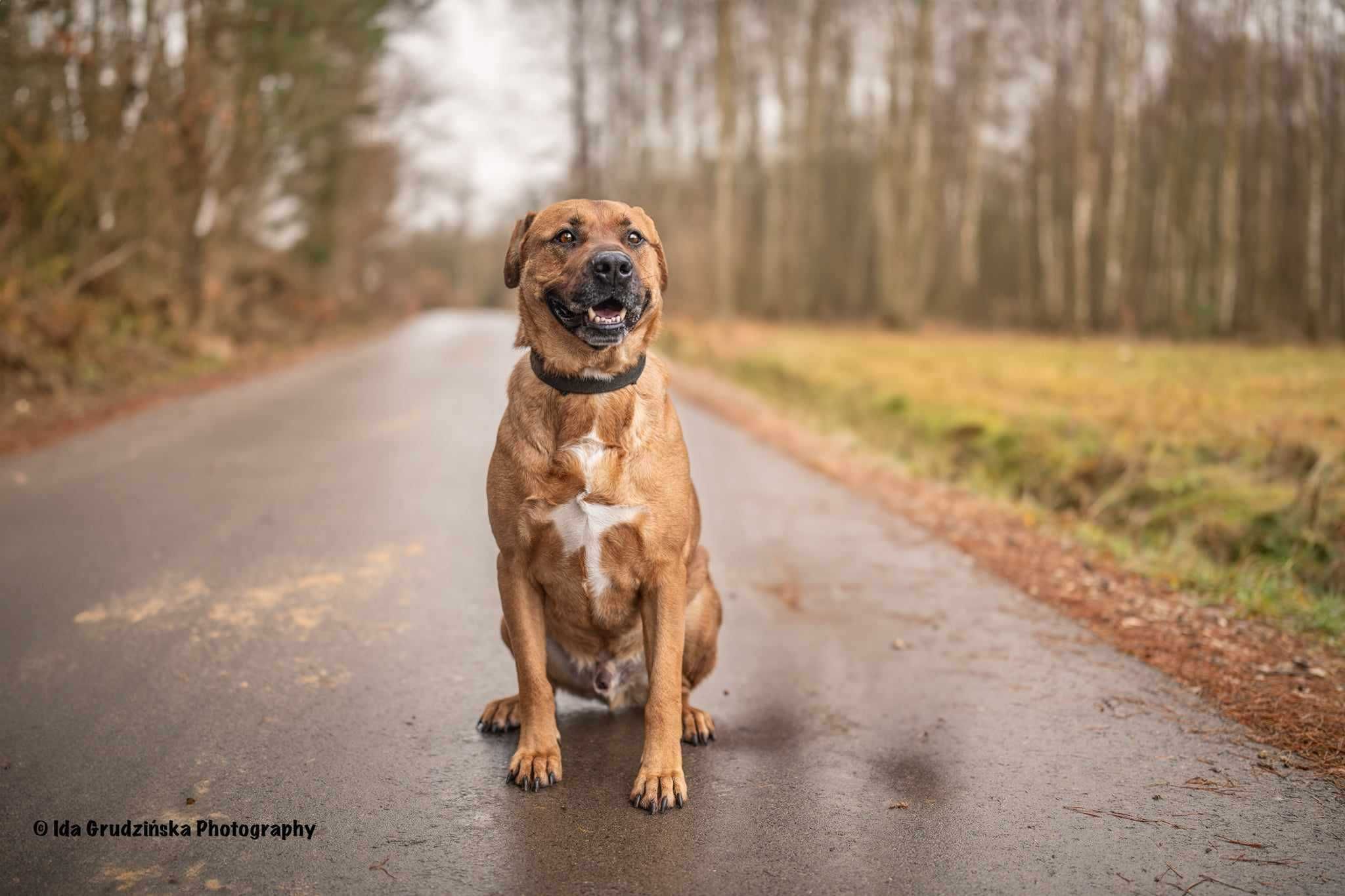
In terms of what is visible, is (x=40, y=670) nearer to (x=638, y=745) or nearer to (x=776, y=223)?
(x=638, y=745)

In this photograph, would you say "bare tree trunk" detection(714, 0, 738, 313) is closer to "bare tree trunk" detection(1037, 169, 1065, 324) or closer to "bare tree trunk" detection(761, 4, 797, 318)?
"bare tree trunk" detection(761, 4, 797, 318)

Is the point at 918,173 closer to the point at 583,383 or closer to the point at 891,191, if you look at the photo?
the point at 891,191

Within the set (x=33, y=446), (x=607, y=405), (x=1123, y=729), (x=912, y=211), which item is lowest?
(x=1123, y=729)

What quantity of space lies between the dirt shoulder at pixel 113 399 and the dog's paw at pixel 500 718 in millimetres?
7716

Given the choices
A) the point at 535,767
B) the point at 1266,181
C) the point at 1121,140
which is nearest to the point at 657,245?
the point at 535,767

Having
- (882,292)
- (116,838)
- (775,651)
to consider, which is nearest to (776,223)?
(882,292)

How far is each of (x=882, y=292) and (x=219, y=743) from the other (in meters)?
27.7

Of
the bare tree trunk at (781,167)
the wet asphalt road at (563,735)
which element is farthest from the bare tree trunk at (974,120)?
the wet asphalt road at (563,735)

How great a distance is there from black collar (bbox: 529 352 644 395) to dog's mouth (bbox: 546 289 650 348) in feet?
0.42

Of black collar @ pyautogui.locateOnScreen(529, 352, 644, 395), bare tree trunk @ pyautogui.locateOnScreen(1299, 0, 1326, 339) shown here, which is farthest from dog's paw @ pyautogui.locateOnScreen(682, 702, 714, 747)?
bare tree trunk @ pyautogui.locateOnScreen(1299, 0, 1326, 339)

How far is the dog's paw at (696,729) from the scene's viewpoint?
Answer: 3828 mm

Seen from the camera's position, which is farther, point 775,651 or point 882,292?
point 882,292

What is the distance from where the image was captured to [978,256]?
4850 cm

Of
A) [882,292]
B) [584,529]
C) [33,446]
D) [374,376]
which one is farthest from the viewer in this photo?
[882,292]
